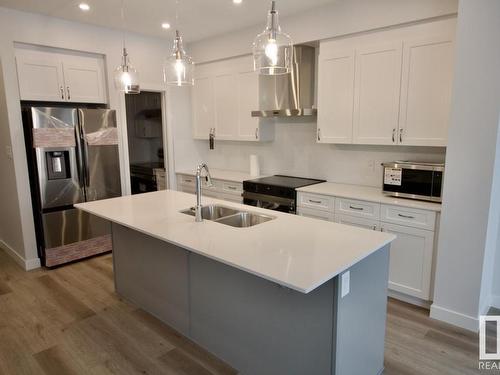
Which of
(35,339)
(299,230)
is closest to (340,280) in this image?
(299,230)

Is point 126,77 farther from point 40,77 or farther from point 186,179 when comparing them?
point 186,179

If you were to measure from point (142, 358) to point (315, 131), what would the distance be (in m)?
2.94

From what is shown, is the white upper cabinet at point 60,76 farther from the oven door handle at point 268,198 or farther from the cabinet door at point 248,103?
the oven door handle at point 268,198

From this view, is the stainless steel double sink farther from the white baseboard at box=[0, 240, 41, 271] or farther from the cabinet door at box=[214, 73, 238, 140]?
the white baseboard at box=[0, 240, 41, 271]

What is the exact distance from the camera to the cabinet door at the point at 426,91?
284cm

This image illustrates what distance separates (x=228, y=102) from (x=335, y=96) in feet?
5.32

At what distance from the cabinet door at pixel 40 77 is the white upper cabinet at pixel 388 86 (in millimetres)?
Answer: 2901

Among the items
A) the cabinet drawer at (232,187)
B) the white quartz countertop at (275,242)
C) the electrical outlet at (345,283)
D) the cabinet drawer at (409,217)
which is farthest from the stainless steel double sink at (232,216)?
the cabinet drawer at (232,187)

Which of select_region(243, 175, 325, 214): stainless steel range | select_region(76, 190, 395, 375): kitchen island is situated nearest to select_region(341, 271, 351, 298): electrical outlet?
select_region(76, 190, 395, 375): kitchen island

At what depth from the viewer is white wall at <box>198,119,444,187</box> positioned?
139 inches

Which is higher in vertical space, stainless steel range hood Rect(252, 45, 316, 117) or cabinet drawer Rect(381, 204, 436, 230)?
stainless steel range hood Rect(252, 45, 316, 117)

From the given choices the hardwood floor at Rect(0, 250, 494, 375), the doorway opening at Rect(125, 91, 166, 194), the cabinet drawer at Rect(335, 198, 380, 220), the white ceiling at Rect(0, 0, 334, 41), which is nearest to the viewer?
the hardwood floor at Rect(0, 250, 494, 375)

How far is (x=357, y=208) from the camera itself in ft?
10.5

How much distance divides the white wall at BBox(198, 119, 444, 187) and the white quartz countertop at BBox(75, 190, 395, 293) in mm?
1563
